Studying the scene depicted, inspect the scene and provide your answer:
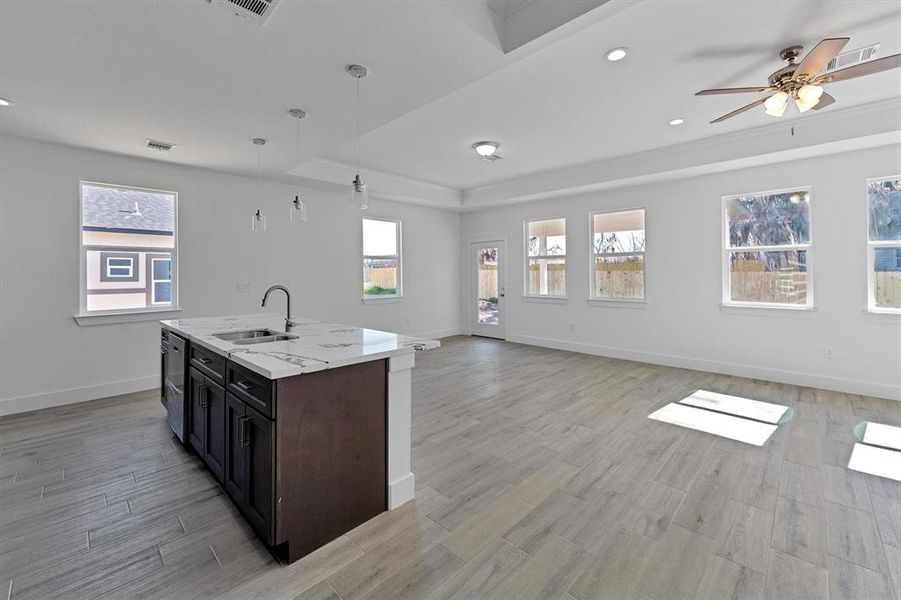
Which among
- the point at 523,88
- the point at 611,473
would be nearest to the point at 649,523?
the point at 611,473

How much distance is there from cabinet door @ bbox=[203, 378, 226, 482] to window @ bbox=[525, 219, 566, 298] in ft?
18.5

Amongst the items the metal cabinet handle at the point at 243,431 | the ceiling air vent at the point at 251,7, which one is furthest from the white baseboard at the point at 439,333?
the ceiling air vent at the point at 251,7

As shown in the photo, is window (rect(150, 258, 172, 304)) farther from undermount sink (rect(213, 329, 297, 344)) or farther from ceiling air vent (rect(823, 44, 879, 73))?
ceiling air vent (rect(823, 44, 879, 73))

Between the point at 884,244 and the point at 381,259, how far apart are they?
638 centimetres

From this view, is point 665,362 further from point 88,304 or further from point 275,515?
point 88,304

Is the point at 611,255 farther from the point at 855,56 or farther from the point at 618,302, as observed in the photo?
the point at 855,56

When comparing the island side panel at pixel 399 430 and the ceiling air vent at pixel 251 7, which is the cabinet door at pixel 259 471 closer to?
the island side panel at pixel 399 430

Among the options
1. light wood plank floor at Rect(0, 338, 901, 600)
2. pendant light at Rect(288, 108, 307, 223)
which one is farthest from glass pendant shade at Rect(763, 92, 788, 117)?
pendant light at Rect(288, 108, 307, 223)

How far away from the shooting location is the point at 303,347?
2.23 metres

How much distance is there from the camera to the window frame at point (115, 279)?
4129 mm

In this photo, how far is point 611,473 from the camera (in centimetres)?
259

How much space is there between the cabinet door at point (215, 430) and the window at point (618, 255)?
18.2 feet

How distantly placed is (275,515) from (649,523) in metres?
1.87

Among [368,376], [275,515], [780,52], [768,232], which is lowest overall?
[275,515]
